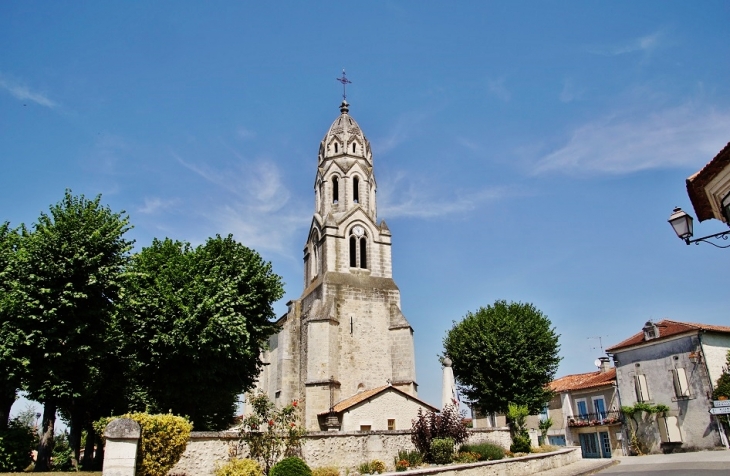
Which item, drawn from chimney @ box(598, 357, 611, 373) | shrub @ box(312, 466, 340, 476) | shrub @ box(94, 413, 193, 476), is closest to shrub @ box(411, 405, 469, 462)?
shrub @ box(312, 466, 340, 476)

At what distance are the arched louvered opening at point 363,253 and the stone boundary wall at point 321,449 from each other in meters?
14.8

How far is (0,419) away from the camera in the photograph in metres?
19.2

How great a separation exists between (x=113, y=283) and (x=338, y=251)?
16.1 m

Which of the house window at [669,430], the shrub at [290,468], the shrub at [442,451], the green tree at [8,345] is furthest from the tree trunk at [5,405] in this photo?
the house window at [669,430]

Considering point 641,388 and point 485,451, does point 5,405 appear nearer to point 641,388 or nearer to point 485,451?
point 485,451

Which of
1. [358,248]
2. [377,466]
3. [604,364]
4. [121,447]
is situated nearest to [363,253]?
[358,248]

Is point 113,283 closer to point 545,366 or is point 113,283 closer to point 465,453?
point 465,453

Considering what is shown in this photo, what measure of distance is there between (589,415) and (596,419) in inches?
39.5

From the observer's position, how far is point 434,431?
1880cm

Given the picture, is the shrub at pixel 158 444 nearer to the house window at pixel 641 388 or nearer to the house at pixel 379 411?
the house at pixel 379 411

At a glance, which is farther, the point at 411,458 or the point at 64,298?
the point at 411,458

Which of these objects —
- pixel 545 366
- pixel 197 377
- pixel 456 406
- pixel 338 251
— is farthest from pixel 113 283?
pixel 545 366

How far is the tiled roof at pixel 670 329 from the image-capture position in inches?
1147

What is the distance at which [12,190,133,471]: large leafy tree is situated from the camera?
16609mm
